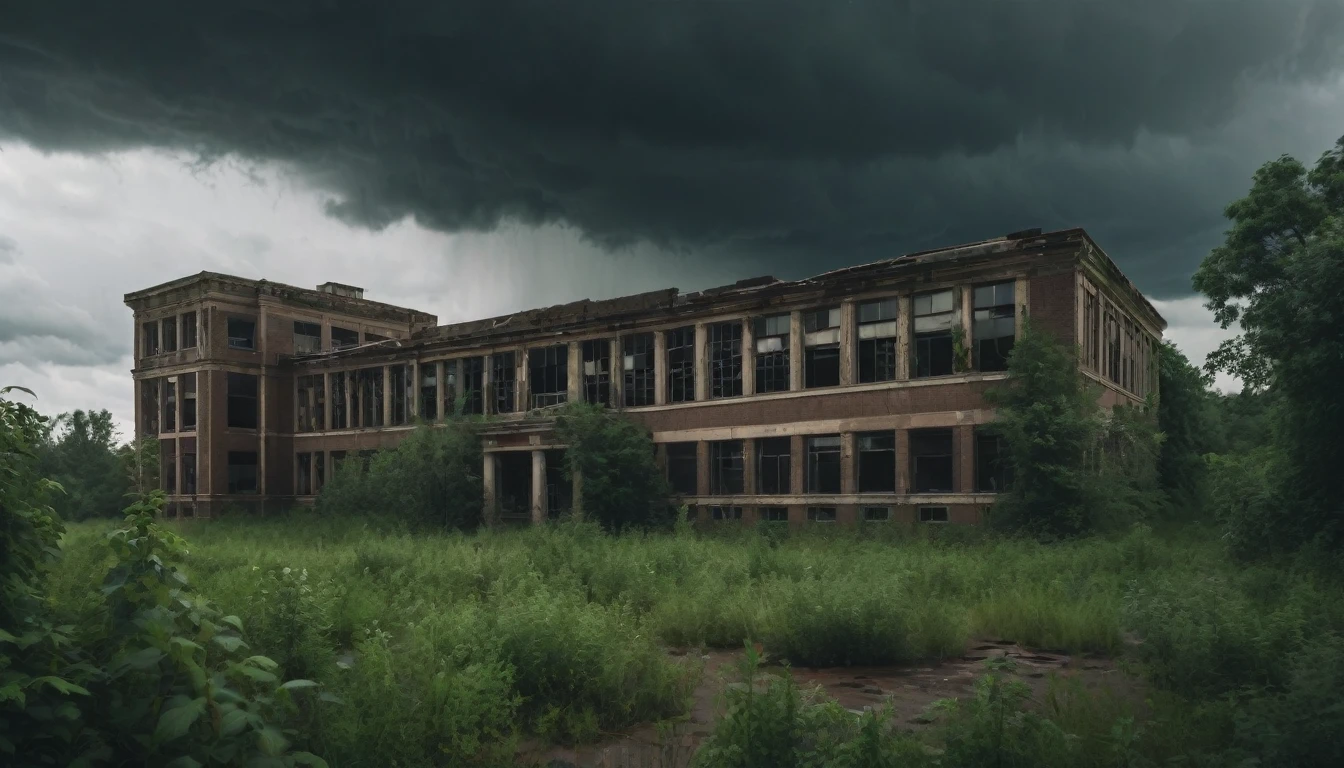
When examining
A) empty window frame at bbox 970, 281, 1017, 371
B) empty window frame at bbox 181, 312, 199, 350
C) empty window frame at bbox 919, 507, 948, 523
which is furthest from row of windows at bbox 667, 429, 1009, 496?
empty window frame at bbox 181, 312, 199, 350

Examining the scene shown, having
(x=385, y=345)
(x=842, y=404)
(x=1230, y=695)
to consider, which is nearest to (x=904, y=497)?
(x=842, y=404)

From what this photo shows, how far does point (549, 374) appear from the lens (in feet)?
113

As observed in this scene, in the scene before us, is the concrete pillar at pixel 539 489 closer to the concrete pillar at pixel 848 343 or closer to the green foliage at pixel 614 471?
the green foliage at pixel 614 471

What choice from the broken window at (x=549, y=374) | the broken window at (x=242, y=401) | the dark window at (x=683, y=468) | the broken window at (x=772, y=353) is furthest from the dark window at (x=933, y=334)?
the broken window at (x=242, y=401)

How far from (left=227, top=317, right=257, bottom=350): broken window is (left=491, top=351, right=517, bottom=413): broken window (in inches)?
594

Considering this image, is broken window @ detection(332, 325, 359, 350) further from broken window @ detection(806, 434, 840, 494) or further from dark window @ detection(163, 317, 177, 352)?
broken window @ detection(806, 434, 840, 494)

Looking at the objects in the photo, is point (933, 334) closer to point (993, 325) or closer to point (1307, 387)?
point (993, 325)

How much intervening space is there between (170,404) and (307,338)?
23.3ft

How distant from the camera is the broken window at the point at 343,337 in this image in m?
46.7

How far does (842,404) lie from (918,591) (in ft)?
42.5

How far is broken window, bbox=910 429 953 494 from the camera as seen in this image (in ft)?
80.1

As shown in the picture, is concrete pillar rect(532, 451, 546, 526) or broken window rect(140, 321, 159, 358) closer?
concrete pillar rect(532, 451, 546, 526)

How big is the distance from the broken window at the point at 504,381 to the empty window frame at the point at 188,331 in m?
17.2

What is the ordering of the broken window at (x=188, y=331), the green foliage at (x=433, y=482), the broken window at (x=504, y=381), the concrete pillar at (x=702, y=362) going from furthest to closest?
the broken window at (x=188, y=331), the broken window at (x=504, y=381), the green foliage at (x=433, y=482), the concrete pillar at (x=702, y=362)
